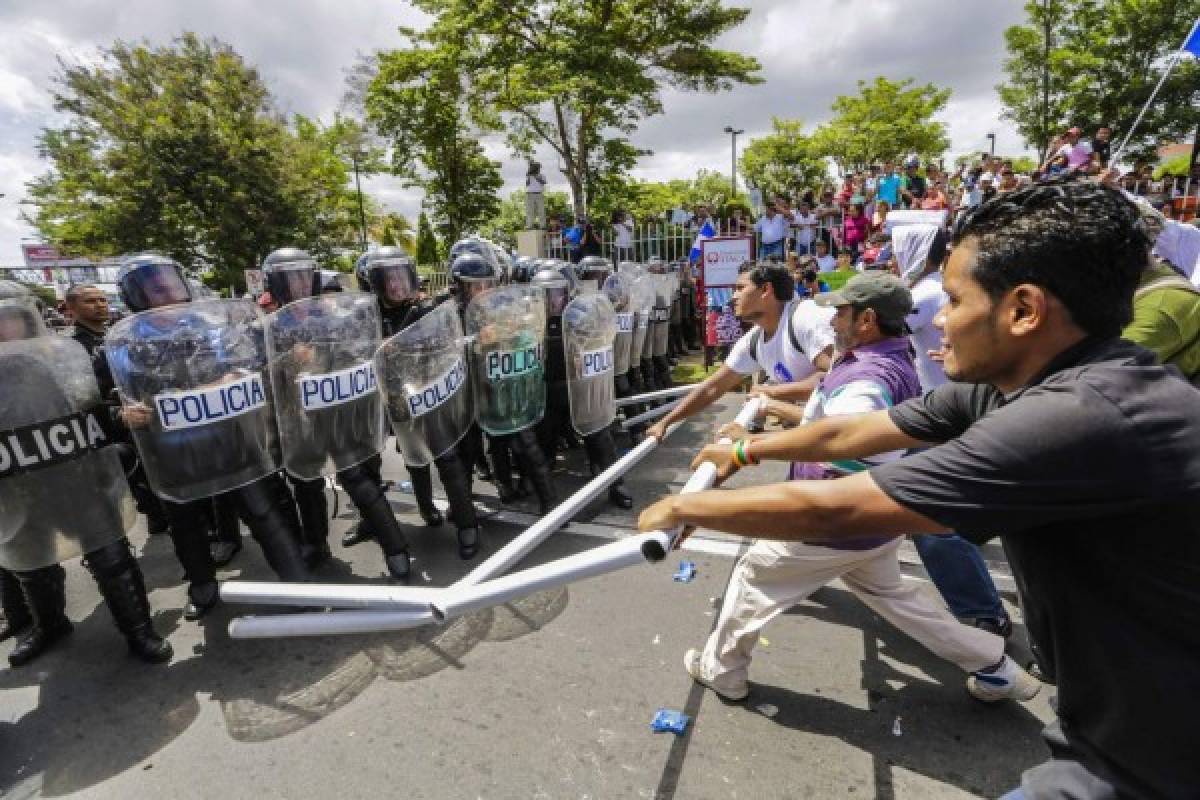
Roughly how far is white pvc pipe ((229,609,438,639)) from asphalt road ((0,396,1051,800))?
0.63 meters

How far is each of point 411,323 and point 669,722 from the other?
3.00 meters

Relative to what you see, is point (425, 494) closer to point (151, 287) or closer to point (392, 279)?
point (392, 279)

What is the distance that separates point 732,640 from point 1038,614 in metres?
1.47

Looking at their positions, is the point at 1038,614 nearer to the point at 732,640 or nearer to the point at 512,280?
the point at 732,640

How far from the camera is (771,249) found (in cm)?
1216

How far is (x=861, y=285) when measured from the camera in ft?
8.05

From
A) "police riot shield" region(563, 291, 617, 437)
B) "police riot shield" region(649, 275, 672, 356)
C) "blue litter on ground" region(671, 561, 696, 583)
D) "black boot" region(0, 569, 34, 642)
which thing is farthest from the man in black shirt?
"police riot shield" region(649, 275, 672, 356)

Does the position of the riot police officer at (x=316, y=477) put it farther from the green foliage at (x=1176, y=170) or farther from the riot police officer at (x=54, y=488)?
the green foliage at (x=1176, y=170)

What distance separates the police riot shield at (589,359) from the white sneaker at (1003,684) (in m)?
2.94

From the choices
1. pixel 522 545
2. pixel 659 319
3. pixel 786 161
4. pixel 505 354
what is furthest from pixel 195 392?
pixel 786 161

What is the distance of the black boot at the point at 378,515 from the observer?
3723 millimetres

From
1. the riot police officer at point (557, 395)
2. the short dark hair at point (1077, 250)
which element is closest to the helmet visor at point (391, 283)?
the riot police officer at point (557, 395)

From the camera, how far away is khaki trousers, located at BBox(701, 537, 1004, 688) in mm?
2377

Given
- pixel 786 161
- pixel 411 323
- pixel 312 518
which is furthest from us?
pixel 786 161
